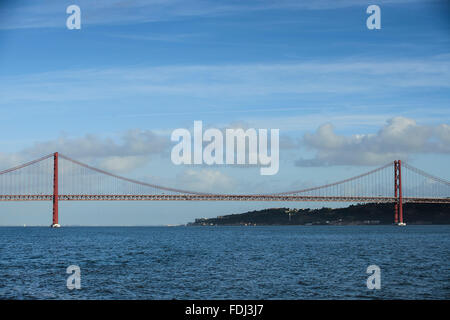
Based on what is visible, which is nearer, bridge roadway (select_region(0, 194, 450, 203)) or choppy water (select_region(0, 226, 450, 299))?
choppy water (select_region(0, 226, 450, 299))

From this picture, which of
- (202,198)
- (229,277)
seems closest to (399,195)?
(202,198)

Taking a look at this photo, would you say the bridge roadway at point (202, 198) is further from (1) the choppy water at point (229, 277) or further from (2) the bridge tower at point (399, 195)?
(1) the choppy water at point (229, 277)

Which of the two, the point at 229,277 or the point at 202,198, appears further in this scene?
the point at 202,198

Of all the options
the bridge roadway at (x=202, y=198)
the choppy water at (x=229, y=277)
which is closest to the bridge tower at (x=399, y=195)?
the bridge roadway at (x=202, y=198)

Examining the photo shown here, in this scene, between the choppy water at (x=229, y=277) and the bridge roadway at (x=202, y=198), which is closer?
the choppy water at (x=229, y=277)

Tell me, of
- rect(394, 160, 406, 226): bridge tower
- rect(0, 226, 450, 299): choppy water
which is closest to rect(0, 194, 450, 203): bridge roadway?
rect(394, 160, 406, 226): bridge tower

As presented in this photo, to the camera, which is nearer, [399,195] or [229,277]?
[229,277]

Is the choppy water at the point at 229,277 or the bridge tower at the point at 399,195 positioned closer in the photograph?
the choppy water at the point at 229,277

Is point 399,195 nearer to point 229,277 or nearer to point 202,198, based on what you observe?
point 202,198

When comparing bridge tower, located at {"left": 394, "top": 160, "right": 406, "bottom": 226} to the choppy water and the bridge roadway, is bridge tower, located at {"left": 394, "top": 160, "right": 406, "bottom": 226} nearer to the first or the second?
the bridge roadway
